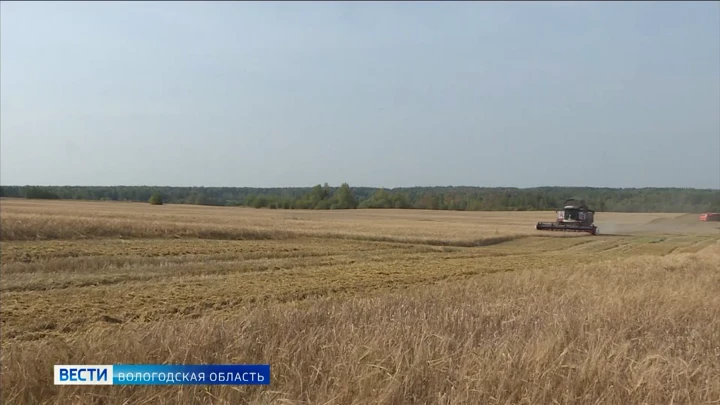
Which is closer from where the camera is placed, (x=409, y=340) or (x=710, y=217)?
(x=409, y=340)

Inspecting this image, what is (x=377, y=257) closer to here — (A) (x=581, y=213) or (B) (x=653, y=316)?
(B) (x=653, y=316)

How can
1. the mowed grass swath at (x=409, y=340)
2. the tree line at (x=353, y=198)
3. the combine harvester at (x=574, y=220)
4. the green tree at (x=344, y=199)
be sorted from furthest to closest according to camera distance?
the green tree at (x=344, y=199), the tree line at (x=353, y=198), the combine harvester at (x=574, y=220), the mowed grass swath at (x=409, y=340)

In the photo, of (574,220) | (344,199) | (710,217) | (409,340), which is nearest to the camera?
(409,340)

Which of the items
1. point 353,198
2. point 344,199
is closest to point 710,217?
point 344,199

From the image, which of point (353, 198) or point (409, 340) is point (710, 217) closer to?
point (409, 340)

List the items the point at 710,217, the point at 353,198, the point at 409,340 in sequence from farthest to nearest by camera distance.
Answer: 1. the point at 353,198
2. the point at 710,217
3. the point at 409,340

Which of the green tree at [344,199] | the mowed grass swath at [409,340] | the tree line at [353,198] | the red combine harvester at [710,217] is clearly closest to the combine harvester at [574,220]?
the tree line at [353,198]

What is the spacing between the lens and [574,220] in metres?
47.9

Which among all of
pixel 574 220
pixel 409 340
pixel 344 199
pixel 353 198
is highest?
pixel 353 198

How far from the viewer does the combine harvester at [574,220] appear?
1847 inches

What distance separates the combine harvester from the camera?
154 ft

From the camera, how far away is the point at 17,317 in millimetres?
10438

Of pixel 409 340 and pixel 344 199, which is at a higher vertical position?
pixel 344 199

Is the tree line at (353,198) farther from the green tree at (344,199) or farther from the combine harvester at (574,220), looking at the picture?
the combine harvester at (574,220)
